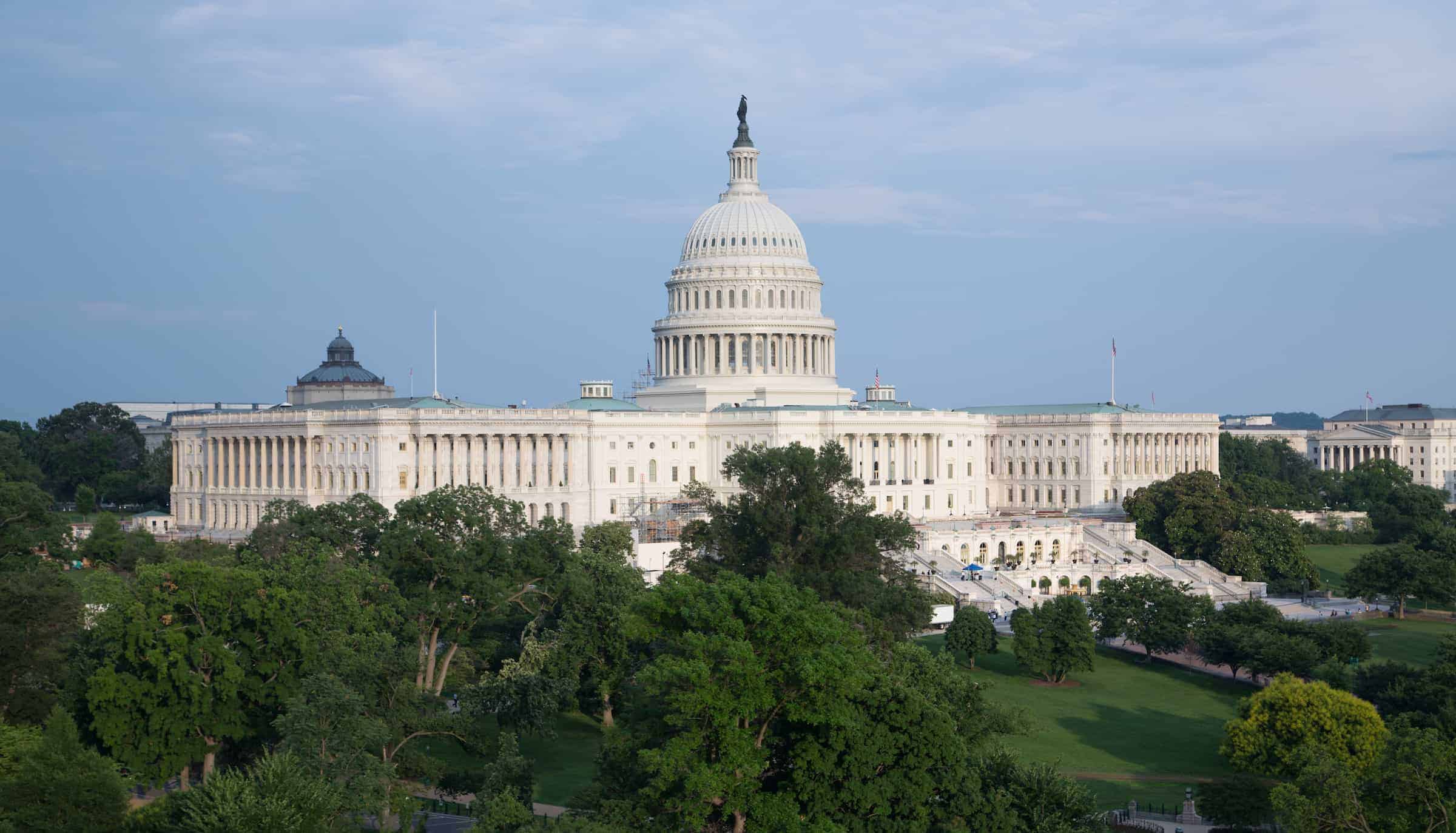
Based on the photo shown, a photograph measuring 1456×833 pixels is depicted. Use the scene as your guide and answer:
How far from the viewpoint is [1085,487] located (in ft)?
550

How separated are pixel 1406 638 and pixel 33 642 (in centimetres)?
6959

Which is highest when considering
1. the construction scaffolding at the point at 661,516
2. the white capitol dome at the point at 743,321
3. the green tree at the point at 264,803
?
the white capitol dome at the point at 743,321

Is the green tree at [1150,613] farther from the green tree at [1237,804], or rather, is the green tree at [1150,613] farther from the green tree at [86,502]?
the green tree at [86,502]

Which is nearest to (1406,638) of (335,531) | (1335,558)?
(1335,558)

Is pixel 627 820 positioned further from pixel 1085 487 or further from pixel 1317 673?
pixel 1085 487

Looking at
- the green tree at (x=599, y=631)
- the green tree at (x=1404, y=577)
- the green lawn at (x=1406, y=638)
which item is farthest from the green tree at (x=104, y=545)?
the green tree at (x=1404, y=577)

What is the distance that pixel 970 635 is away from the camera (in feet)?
304

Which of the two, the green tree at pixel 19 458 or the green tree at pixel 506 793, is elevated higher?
the green tree at pixel 19 458

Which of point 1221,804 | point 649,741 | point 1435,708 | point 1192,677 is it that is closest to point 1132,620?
point 1192,677

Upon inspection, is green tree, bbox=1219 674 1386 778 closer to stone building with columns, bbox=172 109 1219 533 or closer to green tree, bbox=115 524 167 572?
green tree, bbox=115 524 167 572

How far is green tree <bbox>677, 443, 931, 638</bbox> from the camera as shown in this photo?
85.9 meters

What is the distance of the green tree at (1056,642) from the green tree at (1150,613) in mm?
5187

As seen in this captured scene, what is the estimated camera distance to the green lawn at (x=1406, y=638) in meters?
95.9

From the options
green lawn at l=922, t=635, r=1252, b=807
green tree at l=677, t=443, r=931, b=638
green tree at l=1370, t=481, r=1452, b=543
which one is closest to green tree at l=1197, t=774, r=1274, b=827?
green lawn at l=922, t=635, r=1252, b=807
